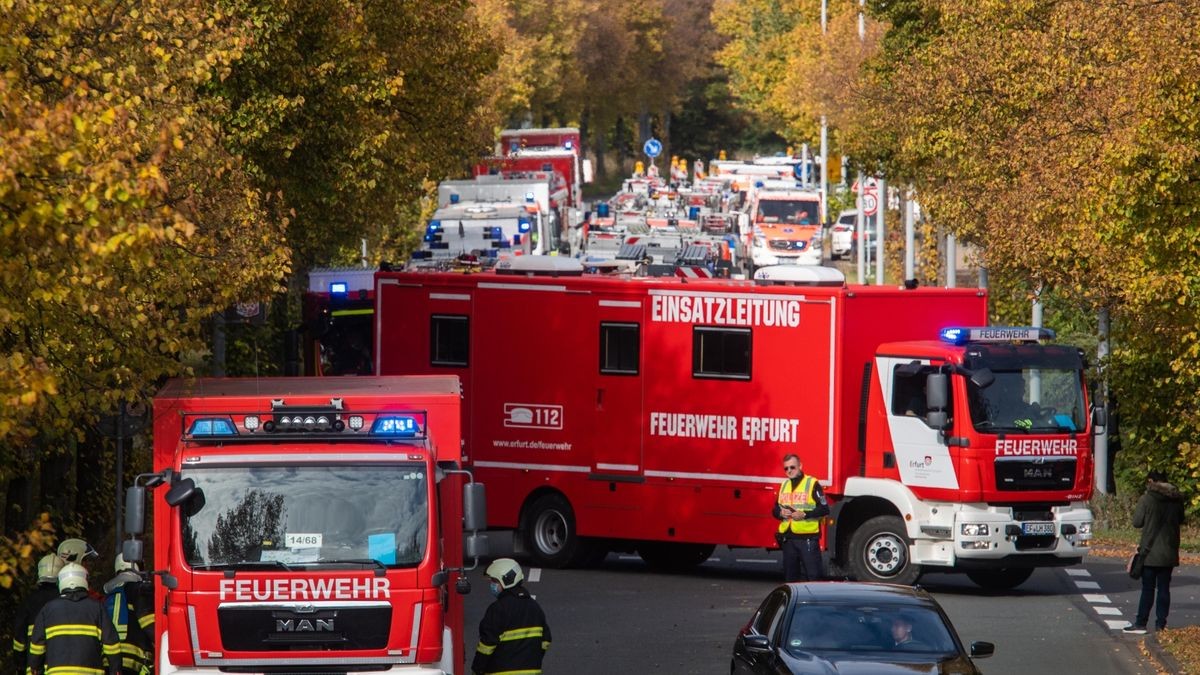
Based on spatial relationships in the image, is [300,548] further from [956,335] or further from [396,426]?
[956,335]

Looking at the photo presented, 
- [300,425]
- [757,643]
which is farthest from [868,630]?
[300,425]

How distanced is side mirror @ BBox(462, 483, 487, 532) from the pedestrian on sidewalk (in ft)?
27.3

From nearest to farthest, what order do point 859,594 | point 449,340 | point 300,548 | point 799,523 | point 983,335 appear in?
1. point 300,548
2. point 859,594
3. point 799,523
4. point 983,335
5. point 449,340

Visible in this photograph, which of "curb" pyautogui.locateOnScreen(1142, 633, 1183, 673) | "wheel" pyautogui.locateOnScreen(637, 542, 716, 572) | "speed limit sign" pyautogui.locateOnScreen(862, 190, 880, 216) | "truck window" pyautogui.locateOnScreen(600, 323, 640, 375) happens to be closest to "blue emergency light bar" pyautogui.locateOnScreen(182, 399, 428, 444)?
"curb" pyautogui.locateOnScreen(1142, 633, 1183, 673)

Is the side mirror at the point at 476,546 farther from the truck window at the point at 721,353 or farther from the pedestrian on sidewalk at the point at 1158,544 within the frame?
the truck window at the point at 721,353

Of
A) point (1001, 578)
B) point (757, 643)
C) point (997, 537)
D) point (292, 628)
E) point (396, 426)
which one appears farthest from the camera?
point (1001, 578)

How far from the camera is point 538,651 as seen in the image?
12.4m

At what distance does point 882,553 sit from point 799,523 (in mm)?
2201

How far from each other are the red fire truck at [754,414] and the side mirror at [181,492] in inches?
366

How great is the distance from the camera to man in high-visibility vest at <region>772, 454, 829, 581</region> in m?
18.3

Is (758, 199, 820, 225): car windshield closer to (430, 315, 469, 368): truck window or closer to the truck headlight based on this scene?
(430, 315, 469, 368): truck window

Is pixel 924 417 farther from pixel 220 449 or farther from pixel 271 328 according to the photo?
pixel 271 328

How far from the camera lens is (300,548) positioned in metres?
12.3

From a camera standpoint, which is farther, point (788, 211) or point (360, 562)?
point (788, 211)
